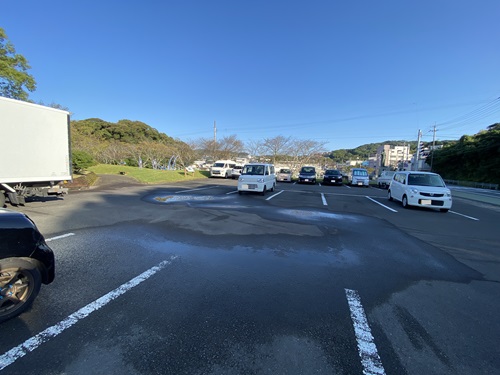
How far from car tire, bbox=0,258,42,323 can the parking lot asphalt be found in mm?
126

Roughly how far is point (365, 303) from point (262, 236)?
280 cm

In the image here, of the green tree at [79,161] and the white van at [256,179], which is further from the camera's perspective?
the green tree at [79,161]

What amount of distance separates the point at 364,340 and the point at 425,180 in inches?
413

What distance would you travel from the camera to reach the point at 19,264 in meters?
2.41

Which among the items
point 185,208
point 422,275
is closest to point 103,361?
point 422,275

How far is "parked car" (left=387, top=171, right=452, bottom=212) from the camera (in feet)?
30.8

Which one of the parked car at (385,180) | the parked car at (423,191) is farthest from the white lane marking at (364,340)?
the parked car at (385,180)

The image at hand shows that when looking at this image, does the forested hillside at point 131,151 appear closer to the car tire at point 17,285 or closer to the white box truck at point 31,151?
the white box truck at point 31,151

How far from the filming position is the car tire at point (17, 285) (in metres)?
2.33

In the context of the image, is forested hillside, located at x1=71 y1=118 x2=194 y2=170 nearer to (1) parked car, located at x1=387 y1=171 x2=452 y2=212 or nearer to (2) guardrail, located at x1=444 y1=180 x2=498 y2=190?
(1) parked car, located at x1=387 y1=171 x2=452 y2=212

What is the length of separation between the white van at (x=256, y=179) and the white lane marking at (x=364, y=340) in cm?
953

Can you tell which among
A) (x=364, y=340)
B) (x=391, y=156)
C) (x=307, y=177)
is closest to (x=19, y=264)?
(x=364, y=340)

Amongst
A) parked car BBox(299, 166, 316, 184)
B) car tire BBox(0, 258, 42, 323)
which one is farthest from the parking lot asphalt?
parked car BBox(299, 166, 316, 184)

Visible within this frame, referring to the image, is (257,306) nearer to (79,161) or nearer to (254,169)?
(254,169)
